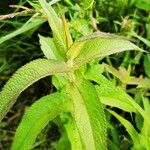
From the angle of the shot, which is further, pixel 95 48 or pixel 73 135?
pixel 73 135

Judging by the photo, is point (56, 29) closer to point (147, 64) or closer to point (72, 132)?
point (72, 132)

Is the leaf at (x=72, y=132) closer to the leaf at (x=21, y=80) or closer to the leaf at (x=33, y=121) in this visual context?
the leaf at (x=33, y=121)

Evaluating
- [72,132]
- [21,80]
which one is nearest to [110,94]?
[72,132]

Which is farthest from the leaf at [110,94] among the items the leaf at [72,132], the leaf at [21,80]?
the leaf at [21,80]

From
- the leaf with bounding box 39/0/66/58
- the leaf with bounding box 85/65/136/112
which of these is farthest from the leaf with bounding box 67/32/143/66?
the leaf with bounding box 85/65/136/112

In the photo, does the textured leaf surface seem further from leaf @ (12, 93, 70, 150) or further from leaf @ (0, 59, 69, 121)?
leaf @ (0, 59, 69, 121)

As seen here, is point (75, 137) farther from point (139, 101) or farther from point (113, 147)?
point (139, 101)
